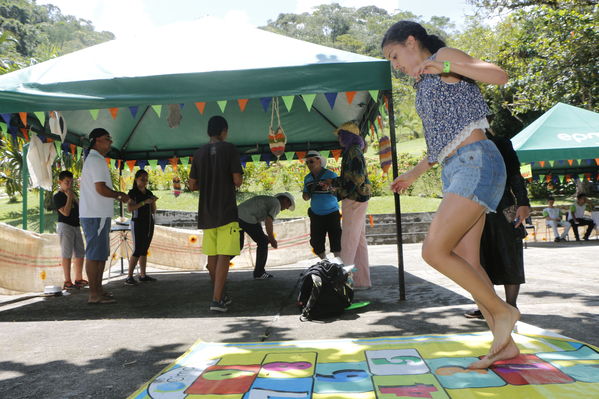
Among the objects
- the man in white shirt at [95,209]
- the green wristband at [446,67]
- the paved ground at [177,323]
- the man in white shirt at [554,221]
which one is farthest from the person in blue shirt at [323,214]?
the man in white shirt at [554,221]

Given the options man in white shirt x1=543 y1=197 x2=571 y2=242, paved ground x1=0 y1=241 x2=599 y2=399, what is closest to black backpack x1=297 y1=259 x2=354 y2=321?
paved ground x1=0 y1=241 x2=599 y2=399

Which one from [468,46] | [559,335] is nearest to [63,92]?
[559,335]

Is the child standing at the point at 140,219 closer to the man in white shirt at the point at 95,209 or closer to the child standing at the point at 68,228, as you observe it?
the child standing at the point at 68,228

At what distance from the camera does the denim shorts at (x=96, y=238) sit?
16.5ft

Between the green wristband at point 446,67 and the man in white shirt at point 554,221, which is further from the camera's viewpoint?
the man in white shirt at point 554,221

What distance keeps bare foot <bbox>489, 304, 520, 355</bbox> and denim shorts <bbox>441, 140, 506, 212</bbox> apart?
21.1 inches

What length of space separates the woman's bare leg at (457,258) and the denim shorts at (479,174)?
4 cm

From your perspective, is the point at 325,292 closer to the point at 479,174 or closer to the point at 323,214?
the point at 323,214

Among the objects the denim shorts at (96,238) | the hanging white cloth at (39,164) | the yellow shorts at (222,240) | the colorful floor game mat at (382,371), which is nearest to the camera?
the colorful floor game mat at (382,371)

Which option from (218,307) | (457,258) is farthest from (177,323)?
(457,258)

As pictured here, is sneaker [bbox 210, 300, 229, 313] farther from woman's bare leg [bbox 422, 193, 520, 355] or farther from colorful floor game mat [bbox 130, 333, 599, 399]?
woman's bare leg [bbox 422, 193, 520, 355]

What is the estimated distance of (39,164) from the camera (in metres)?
6.58

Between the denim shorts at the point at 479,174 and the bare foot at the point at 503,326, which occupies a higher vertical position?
the denim shorts at the point at 479,174

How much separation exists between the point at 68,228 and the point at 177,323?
3237 mm
